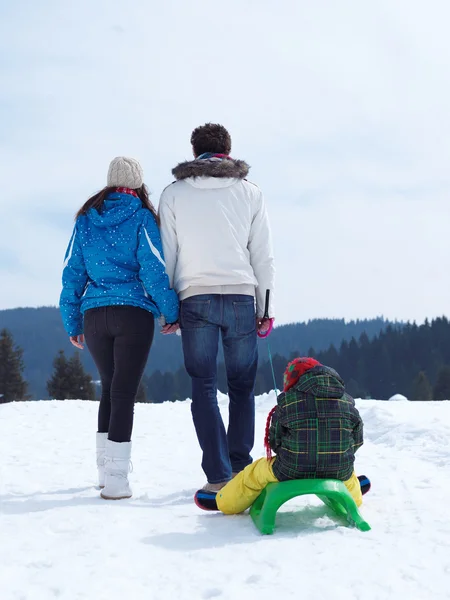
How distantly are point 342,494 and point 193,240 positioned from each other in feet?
6.22

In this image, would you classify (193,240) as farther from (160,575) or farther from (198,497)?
(160,575)

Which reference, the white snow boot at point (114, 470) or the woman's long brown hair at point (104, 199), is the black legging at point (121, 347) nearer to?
the white snow boot at point (114, 470)

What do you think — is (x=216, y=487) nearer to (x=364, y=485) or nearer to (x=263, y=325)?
(x=364, y=485)

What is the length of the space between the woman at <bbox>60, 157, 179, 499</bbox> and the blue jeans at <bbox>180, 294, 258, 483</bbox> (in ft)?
0.69

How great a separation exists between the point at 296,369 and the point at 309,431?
35 centimetres

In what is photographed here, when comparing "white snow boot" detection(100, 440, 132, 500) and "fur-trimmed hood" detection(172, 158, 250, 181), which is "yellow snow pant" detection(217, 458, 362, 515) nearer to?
"white snow boot" detection(100, 440, 132, 500)

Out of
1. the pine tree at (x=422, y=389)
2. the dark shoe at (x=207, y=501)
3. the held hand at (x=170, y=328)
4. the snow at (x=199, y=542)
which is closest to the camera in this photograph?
the snow at (x=199, y=542)

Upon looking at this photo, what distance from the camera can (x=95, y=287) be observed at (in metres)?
4.29

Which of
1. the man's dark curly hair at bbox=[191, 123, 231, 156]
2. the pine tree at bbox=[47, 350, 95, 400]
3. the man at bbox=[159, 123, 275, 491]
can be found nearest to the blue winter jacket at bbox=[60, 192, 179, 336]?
the man at bbox=[159, 123, 275, 491]

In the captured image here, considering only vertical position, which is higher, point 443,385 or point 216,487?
point 216,487

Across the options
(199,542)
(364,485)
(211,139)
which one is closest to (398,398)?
(364,485)

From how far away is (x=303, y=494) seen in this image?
10.9 ft

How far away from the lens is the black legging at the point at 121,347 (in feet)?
13.8

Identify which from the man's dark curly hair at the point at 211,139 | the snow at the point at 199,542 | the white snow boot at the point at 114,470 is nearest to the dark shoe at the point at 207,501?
the snow at the point at 199,542
